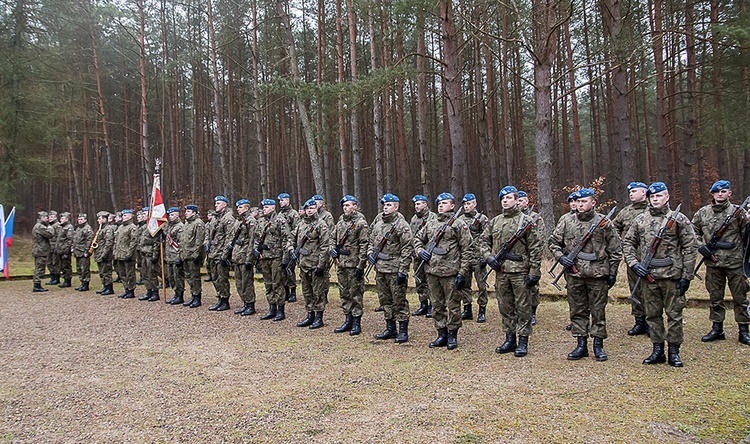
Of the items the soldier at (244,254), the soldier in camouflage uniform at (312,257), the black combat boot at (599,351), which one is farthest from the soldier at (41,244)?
the black combat boot at (599,351)

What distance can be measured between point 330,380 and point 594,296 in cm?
310

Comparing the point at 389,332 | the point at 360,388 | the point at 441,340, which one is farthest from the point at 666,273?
the point at 389,332

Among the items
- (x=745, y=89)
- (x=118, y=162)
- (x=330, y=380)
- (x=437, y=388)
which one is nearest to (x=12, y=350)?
(x=330, y=380)

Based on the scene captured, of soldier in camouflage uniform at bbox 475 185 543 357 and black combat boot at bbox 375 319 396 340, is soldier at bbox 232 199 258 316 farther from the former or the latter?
soldier in camouflage uniform at bbox 475 185 543 357

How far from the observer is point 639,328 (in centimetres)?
676

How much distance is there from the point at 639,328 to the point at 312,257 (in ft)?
15.9

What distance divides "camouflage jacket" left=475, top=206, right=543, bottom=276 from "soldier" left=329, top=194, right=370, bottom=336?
2022 millimetres

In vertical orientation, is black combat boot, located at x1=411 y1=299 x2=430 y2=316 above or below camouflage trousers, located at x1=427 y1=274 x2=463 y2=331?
below

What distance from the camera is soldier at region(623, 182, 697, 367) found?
5.19m

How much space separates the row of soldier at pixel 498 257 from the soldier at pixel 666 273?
1 cm

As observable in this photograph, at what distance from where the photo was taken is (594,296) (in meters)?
5.60

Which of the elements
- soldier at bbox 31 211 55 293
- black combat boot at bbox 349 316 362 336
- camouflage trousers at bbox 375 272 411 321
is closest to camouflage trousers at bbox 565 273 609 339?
camouflage trousers at bbox 375 272 411 321

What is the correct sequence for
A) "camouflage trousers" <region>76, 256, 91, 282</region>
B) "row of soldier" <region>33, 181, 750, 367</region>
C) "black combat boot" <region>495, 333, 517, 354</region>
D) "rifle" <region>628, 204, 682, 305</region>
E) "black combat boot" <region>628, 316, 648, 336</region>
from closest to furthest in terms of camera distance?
1. "rifle" <region>628, 204, 682, 305</region>
2. "row of soldier" <region>33, 181, 750, 367</region>
3. "black combat boot" <region>495, 333, 517, 354</region>
4. "black combat boot" <region>628, 316, 648, 336</region>
5. "camouflage trousers" <region>76, 256, 91, 282</region>

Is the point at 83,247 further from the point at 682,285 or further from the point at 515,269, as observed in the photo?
the point at 682,285
